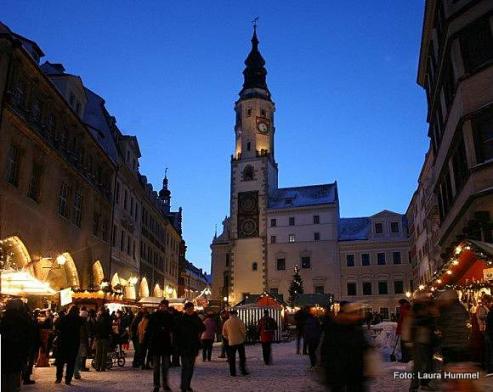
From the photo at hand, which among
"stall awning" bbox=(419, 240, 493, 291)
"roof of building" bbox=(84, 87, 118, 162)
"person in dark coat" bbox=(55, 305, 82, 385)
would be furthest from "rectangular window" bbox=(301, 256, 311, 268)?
"person in dark coat" bbox=(55, 305, 82, 385)

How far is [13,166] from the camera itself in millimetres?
20438

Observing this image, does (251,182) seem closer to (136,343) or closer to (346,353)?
(136,343)

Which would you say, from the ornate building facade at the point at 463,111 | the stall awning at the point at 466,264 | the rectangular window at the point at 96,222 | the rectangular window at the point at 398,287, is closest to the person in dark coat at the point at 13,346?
the stall awning at the point at 466,264

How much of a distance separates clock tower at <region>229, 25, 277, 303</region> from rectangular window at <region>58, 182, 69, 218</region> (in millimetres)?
44110

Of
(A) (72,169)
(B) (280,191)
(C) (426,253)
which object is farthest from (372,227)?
(A) (72,169)

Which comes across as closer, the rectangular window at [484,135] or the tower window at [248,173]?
the rectangular window at [484,135]

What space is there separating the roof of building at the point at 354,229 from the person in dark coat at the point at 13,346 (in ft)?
199

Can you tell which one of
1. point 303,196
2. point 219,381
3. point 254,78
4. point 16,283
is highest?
point 254,78

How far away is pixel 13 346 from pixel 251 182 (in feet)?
212

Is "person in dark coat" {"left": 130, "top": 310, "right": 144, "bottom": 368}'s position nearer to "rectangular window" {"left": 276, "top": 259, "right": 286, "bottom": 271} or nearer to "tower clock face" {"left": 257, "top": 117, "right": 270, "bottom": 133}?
"rectangular window" {"left": 276, "top": 259, "right": 286, "bottom": 271}

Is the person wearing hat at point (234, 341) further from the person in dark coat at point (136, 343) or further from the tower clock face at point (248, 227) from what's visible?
the tower clock face at point (248, 227)

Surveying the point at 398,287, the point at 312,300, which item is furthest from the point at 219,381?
the point at 398,287

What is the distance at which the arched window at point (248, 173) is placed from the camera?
241 feet

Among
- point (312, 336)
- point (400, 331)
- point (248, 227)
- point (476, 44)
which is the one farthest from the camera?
point (248, 227)
